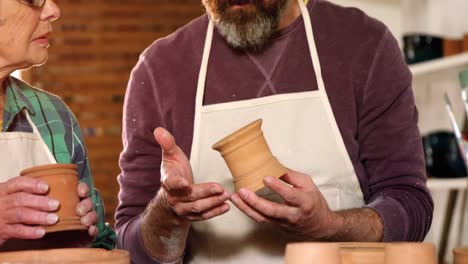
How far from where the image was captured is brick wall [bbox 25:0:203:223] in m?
6.18

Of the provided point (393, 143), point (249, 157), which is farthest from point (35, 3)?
point (393, 143)

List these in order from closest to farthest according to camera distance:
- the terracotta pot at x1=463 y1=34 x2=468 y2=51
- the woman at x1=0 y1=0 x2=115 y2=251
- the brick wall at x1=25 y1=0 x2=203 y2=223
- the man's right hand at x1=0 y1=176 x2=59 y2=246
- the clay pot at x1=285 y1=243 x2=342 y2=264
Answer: the clay pot at x1=285 y1=243 x2=342 y2=264, the man's right hand at x1=0 y1=176 x2=59 y2=246, the woman at x1=0 y1=0 x2=115 y2=251, the terracotta pot at x1=463 y1=34 x2=468 y2=51, the brick wall at x1=25 y1=0 x2=203 y2=223

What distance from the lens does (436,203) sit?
418 cm

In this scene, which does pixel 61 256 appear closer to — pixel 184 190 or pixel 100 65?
pixel 184 190

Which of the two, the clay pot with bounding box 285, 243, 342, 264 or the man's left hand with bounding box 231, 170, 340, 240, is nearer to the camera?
the clay pot with bounding box 285, 243, 342, 264

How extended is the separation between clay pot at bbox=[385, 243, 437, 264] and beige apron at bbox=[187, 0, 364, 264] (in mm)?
859

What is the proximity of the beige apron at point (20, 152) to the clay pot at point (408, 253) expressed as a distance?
0.99 meters

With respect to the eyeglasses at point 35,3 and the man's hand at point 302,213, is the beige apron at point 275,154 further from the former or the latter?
the eyeglasses at point 35,3

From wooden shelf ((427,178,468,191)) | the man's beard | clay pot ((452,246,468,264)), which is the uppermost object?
the man's beard

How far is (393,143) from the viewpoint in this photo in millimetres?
2492

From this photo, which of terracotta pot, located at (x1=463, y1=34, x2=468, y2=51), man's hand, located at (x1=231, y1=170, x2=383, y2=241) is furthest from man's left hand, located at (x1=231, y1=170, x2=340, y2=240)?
terracotta pot, located at (x1=463, y1=34, x2=468, y2=51)

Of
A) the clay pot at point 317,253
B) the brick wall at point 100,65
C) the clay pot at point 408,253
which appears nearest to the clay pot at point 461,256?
the clay pot at point 408,253

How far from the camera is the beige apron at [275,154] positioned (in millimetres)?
2516

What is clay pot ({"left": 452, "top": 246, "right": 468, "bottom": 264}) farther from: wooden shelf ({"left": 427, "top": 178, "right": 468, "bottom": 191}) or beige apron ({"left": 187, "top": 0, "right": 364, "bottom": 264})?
wooden shelf ({"left": 427, "top": 178, "right": 468, "bottom": 191})
